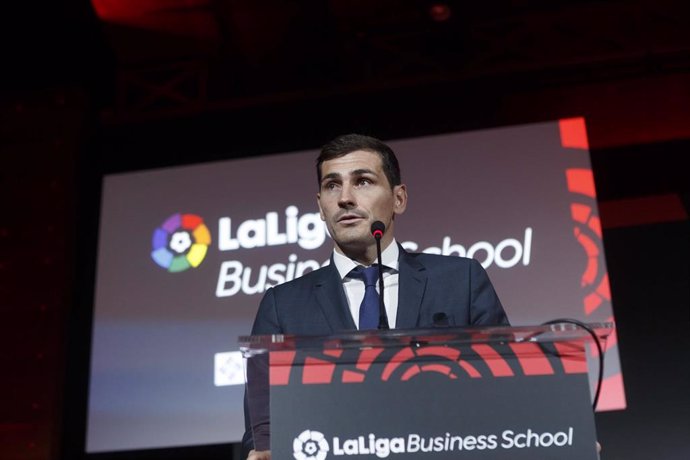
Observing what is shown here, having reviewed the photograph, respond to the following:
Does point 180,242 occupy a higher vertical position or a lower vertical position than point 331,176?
higher

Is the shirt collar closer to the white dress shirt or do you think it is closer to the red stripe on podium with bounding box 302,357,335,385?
the white dress shirt

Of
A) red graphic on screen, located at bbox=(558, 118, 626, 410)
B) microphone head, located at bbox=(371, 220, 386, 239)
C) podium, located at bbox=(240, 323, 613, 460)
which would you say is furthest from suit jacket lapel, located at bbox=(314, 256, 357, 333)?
red graphic on screen, located at bbox=(558, 118, 626, 410)

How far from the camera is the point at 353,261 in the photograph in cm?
193

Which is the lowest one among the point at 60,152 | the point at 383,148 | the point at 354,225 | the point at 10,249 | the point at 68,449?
the point at 68,449

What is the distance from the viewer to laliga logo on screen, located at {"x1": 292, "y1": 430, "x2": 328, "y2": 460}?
46.3 inches

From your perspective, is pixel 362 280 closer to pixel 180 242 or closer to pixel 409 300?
pixel 409 300

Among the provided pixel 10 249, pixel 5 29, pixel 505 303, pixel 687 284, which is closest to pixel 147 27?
pixel 5 29

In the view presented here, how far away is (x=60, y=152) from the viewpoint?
5004 mm

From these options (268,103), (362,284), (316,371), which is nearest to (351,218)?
(362,284)

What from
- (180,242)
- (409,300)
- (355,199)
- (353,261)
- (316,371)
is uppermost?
(180,242)

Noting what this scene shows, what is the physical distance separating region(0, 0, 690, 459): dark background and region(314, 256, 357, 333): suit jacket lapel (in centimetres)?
252

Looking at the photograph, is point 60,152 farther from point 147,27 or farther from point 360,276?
point 360,276

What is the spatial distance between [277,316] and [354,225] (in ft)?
0.89

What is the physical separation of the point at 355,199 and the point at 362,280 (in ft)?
0.61
